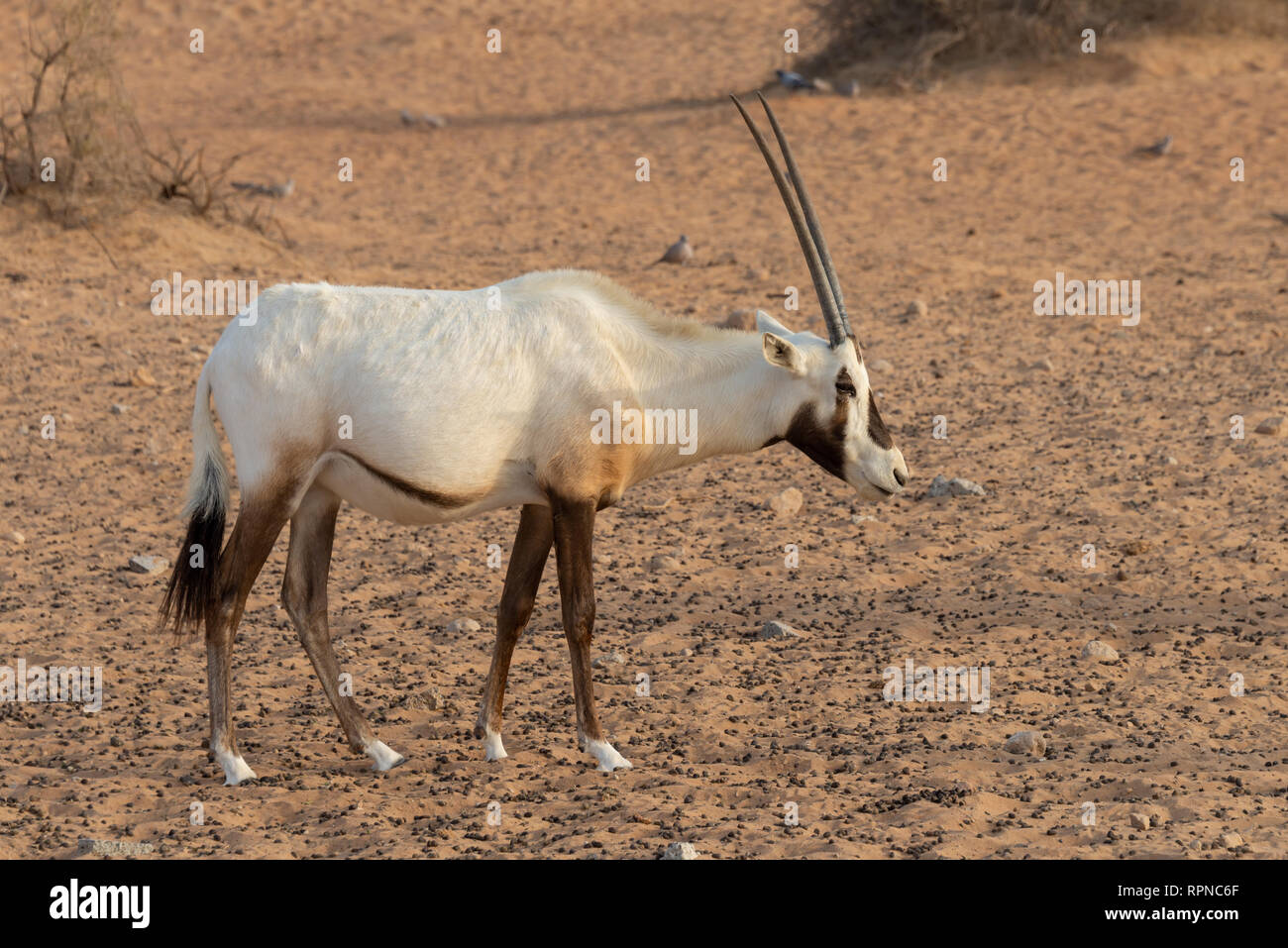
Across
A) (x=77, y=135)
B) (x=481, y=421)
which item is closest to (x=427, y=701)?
(x=481, y=421)

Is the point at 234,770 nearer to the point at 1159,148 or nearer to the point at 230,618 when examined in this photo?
the point at 230,618

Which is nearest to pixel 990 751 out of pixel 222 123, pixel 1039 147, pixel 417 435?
pixel 417 435

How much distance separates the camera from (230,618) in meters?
5.52

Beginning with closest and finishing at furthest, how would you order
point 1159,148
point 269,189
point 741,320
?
point 741,320, point 269,189, point 1159,148

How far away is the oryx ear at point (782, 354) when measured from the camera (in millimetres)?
5520

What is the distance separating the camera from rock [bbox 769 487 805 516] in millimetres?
8273

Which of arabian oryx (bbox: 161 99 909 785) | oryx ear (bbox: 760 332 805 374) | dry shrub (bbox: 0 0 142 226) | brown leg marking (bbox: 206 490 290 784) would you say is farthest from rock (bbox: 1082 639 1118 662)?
dry shrub (bbox: 0 0 142 226)

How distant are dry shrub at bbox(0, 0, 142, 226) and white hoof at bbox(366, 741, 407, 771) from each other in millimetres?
8216

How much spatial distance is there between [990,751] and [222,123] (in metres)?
15.4

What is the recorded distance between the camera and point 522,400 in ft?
17.8

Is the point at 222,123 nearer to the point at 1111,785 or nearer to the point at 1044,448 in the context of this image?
the point at 1044,448

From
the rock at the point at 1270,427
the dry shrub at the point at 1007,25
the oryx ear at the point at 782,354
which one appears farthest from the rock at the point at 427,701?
the dry shrub at the point at 1007,25

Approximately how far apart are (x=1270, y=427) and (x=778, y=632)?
12.3 feet

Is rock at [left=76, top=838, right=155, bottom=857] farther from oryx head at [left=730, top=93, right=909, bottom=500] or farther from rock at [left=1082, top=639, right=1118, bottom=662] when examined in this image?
rock at [left=1082, top=639, right=1118, bottom=662]
